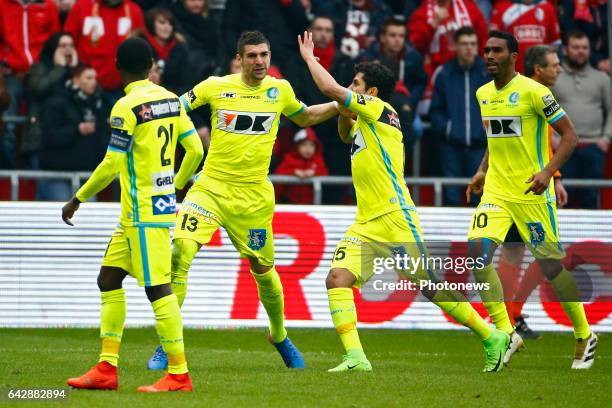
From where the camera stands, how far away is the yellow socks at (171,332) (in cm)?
945

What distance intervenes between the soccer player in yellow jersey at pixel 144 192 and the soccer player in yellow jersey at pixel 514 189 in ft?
11.2

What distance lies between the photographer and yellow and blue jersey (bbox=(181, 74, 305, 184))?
1168 centimetres

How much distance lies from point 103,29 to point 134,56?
804 centimetres

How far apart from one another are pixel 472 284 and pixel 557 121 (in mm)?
1705

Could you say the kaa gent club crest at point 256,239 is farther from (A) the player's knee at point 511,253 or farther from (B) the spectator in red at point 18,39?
(B) the spectator in red at point 18,39

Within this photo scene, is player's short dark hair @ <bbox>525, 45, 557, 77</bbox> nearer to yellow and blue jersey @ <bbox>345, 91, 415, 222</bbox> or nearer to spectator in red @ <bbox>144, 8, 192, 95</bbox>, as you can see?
yellow and blue jersey @ <bbox>345, 91, 415, 222</bbox>

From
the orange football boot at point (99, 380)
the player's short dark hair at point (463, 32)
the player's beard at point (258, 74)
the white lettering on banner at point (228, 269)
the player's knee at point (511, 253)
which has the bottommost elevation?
the white lettering on banner at point (228, 269)

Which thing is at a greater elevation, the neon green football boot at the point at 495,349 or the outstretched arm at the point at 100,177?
the outstretched arm at the point at 100,177

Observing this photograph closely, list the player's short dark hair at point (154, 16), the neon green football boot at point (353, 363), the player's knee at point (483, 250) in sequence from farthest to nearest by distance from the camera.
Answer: the player's short dark hair at point (154, 16)
the player's knee at point (483, 250)
the neon green football boot at point (353, 363)

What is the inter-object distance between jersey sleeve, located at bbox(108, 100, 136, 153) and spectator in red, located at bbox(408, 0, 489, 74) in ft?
32.2

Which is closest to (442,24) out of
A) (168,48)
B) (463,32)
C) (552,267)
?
(463,32)

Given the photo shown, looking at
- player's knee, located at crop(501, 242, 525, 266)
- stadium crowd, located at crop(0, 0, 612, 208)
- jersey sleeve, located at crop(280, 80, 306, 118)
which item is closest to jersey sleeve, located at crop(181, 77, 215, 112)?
jersey sleeve, located at crop(280, 80, 306, 118)

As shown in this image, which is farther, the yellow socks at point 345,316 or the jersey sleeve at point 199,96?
the jersey sleeve at point 199,96

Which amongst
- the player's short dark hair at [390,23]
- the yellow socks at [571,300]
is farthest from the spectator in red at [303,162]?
the yellow socks at [571,300]
